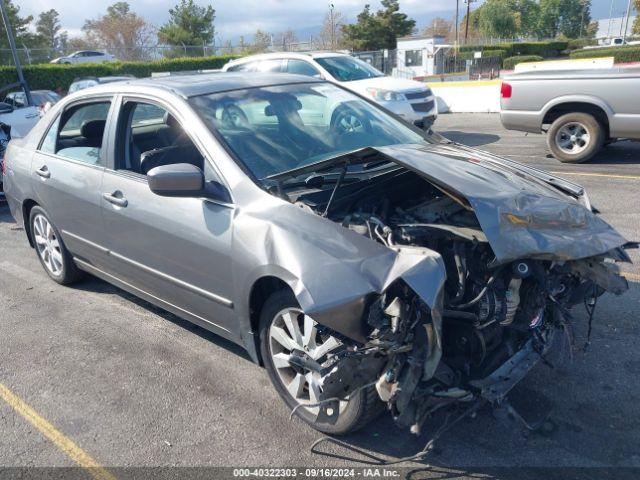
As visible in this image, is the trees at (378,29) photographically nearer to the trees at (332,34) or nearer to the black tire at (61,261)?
the trees at (332,34)

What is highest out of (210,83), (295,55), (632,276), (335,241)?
(210,83)

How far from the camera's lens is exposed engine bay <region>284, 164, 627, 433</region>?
265cm

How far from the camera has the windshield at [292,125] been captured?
3.59m

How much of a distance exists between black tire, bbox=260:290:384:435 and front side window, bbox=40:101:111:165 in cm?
198

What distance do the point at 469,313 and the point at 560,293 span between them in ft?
2.07

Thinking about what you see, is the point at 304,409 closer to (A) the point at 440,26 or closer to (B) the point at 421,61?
(B) the point at 421,61

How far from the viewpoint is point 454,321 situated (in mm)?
2840

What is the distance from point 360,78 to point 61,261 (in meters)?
8.73

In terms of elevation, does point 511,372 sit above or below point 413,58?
above

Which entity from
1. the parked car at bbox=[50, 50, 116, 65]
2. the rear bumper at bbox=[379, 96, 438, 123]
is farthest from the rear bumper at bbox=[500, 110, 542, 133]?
the parked car at bbox=[50, 50, 116, 65]

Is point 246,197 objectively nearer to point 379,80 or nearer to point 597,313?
point 597,313

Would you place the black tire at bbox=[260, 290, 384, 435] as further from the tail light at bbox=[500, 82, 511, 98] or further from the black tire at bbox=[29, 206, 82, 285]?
the tail light at bbox=[500, 82, 511, 98]

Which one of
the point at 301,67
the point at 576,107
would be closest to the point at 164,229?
the point at 576,107

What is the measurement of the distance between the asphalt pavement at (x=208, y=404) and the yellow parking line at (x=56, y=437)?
0.01 meters
